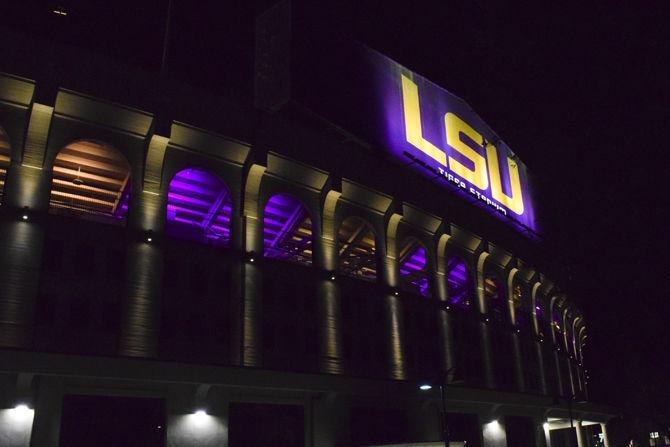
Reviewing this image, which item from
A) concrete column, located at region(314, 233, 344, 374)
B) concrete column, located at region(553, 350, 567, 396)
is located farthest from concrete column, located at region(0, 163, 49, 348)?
concrete column, located at region(553, 350, 567, 396)

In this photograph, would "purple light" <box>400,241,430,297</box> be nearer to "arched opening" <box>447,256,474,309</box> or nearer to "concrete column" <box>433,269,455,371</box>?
"arched opening" <box>447,256,474,309</box>

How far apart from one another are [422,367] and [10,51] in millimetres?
28576

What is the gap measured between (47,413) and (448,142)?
33.6 meters

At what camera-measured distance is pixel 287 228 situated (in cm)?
3838

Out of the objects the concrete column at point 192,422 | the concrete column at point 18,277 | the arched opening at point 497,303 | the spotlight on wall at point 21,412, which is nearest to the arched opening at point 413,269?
the arched opening at point 497,303

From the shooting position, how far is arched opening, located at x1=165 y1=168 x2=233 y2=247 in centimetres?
3219

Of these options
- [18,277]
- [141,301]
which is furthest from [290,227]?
[18,277]

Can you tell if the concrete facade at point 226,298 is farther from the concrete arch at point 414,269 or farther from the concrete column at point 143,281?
the concrete arch at point 414,269

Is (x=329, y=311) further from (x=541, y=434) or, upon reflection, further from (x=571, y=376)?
(x=571, y=376)

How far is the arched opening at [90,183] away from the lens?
30250 mm

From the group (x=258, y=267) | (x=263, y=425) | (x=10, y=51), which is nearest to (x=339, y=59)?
(x=258, y=267)

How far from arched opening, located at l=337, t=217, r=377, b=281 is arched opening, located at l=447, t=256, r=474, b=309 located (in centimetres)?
662

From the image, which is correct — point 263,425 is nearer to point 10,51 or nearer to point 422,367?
point 422,367

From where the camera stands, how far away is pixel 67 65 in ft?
86.1
